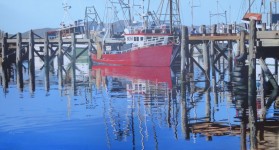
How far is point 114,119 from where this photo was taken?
1961 centimetres

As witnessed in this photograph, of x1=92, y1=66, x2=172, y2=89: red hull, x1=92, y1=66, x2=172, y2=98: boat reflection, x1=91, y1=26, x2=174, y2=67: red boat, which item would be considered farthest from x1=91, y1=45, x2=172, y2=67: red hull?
x1=92, y1=66, x2=172, y2=98: boat reflection

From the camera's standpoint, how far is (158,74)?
141 ft

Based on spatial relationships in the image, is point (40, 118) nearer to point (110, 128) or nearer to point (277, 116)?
point (110, 128)

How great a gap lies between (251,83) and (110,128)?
6.20 metres

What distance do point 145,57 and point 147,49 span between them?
6.29ft

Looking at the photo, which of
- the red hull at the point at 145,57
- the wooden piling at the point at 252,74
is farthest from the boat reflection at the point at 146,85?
the wooden piling at the point at 252,74

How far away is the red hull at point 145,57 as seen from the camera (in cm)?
4656

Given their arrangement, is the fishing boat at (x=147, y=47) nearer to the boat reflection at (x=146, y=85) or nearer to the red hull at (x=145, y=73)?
the red hull at (x=145, y=73)

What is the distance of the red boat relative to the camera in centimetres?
4675

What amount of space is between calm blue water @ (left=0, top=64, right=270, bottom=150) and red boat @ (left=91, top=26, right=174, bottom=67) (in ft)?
50.1

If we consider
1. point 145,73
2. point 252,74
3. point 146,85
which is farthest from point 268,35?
point 145,73

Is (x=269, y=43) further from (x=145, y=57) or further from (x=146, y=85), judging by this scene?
(x=145, y=57)

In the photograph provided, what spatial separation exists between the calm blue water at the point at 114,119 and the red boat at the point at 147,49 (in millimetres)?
15263

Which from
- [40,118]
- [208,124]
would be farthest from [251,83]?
[40,118]
